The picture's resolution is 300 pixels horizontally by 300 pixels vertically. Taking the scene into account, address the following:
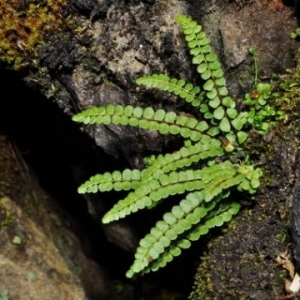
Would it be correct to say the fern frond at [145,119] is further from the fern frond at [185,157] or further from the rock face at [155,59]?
the rock face at [155,59]

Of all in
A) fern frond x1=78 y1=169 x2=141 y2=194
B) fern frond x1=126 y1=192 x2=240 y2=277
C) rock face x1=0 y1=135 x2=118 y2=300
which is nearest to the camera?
fern frond x1=126 y1=192 x2=240 y2=277

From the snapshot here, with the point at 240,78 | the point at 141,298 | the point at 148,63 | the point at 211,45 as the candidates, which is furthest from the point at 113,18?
the point at 141,298

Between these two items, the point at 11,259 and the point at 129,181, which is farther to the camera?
the point at 11,259

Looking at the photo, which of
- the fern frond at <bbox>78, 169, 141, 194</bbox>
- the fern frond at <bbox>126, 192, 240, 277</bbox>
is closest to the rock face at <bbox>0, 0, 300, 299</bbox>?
the fern frond at <bbox>126, 192, 240, 277</bbox>

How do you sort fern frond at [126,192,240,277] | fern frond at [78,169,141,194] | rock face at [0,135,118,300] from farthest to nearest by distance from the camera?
rock face at [0,135,118,300]
fern frond at [78,169,141,194]
fern frond at [126,192,240,277]

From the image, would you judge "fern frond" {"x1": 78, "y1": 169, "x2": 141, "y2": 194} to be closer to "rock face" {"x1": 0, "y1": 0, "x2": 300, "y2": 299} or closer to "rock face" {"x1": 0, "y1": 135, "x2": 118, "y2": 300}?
"rock face" {"x1": 0, "y1": 0, "x2": 300, "y2": 299}

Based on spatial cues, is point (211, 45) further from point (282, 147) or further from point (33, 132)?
point (33, 132)
